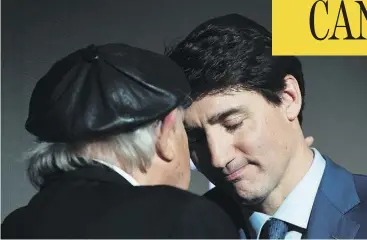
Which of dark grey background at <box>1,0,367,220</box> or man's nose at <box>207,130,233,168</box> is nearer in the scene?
man's nose at <box>207,130,233,168</box>

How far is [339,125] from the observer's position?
6.83 feet

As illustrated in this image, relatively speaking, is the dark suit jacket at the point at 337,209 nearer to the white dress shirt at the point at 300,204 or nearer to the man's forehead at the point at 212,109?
the white dress shirt at the point at 300,204

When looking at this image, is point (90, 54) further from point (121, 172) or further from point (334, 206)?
point (334, 206)

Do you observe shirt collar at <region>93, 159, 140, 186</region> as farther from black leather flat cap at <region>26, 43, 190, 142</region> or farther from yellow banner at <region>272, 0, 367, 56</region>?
yellow banner at <region>272, 0, 367, 56</region>

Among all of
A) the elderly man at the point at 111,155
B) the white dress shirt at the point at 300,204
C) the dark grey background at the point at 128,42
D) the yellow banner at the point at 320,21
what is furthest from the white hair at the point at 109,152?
the dark grey background at the point at 128,42

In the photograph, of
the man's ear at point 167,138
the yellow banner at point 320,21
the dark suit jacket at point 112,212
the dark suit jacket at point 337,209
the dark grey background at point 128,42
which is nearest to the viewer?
the dark suit jacket at point 112,212

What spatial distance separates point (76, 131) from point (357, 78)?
51.5 inches

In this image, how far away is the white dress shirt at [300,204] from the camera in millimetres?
1280

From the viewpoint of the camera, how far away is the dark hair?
1.31m

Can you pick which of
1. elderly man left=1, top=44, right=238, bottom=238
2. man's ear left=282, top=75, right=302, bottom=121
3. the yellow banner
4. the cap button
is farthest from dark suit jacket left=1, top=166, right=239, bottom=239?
the yellow banner

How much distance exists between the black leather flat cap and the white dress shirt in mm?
382

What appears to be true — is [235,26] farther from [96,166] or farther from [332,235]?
[96,166]

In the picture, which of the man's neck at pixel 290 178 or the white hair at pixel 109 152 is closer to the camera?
the white hair at pixel 109 152

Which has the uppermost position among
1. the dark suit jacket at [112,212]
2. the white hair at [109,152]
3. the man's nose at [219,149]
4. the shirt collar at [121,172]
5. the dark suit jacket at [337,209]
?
the white hair at [109,152]
